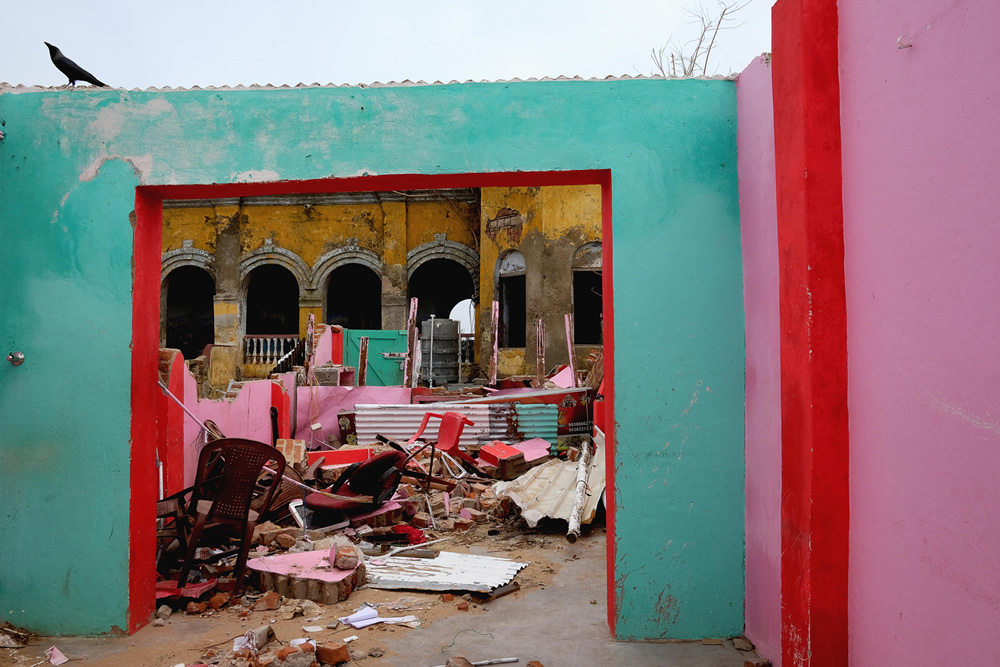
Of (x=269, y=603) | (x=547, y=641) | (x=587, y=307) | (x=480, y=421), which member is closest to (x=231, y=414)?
(x=480, y=421)

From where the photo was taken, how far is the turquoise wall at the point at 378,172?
153 inches

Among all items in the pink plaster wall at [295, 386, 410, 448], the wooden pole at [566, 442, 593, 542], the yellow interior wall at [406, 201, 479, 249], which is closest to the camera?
the wooden pole at [566, 442, 593, 542]

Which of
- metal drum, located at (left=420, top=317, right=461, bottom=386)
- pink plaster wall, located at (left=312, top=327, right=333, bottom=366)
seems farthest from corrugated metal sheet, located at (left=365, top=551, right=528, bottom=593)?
metal drum, located at (left=420, top=317, right=461, bottom=386)

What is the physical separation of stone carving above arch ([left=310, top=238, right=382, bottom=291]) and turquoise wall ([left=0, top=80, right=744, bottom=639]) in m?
14.8

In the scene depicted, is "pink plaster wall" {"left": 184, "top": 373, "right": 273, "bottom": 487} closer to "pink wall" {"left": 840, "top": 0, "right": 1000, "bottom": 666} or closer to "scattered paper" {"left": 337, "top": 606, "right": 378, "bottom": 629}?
"scattered paper" {"left": 337, "top": 606, "right": 378, "bottom": 629}

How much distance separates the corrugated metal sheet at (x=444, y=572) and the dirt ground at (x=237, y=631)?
0.07 meters

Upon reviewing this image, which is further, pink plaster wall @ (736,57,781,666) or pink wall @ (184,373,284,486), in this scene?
pink wall @ (184,373,284,486)

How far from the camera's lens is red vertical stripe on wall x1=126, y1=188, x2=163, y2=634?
4168 millimetres

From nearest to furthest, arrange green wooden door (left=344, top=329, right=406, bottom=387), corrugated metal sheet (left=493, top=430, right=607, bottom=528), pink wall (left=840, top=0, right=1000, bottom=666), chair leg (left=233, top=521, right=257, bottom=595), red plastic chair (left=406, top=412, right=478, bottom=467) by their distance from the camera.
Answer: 1. pink wall (left=840, top=0, right=1000, bottom=666)
2. chair leg (left=233, top=521, right=257, bottom=595)
3. corrugated metal sheet (left=493, top=430, right=607, bottom=528)
4. red plastic chair (left=406, top=412, right=478, bottom=467)
5. green wooden door (left=344, top=329, right=406, bottom=387)

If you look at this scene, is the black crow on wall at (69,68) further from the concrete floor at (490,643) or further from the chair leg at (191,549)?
the concrete floor at (490,643)

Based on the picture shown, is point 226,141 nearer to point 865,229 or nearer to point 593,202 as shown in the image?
point 865,229

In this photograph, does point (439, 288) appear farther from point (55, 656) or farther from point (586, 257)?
point (55, 656)

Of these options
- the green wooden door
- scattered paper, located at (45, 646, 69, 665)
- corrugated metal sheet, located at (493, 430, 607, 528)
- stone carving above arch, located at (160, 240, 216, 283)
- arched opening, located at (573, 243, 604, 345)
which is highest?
stone carving above arch, located at (160, 240, 216, 283)

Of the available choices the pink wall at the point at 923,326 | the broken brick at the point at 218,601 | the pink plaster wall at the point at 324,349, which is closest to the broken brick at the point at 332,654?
the broken brick at the point at 218,601
